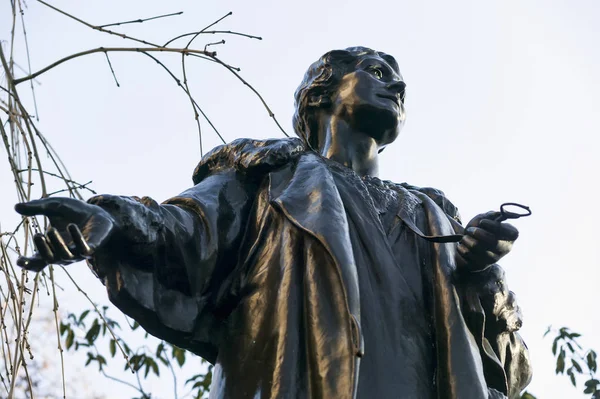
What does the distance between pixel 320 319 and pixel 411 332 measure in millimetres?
322

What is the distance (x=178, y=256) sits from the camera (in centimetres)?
362

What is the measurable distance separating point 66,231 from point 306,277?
29.6 inches

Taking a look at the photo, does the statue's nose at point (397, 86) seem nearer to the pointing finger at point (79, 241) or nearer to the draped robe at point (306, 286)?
the draped robe at point (306, 286)

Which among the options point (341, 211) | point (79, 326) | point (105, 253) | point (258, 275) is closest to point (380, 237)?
point (341, 211)

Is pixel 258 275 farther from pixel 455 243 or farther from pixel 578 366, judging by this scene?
pixel 578 366

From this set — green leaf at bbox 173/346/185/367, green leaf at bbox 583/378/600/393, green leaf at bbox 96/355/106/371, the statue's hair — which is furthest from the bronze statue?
green leaf at bbox 173/346/185/367

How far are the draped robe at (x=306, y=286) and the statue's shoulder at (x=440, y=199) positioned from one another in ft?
0.73

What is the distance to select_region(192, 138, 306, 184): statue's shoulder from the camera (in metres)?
3.92

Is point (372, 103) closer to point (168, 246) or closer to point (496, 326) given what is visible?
point (496, 326)

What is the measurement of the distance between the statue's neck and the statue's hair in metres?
0.13

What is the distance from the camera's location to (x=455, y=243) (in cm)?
385

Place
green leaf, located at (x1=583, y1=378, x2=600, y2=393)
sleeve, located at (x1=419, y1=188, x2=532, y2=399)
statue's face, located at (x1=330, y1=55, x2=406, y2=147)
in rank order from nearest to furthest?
sleeve, located at (x1=419, y1=188, x2=532, y2=399) → statue's face, located at (x1=330, y1=55, x2=406, y2=147) → green leaf, located at (x1=583, y1=378, x2=600, y2=393)

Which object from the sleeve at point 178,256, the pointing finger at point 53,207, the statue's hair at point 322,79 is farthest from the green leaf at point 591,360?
the pointing finger at point 53,207

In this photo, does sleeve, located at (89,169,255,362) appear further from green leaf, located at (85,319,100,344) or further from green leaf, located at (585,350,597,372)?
green leaf, located at (585,350,597,372)
